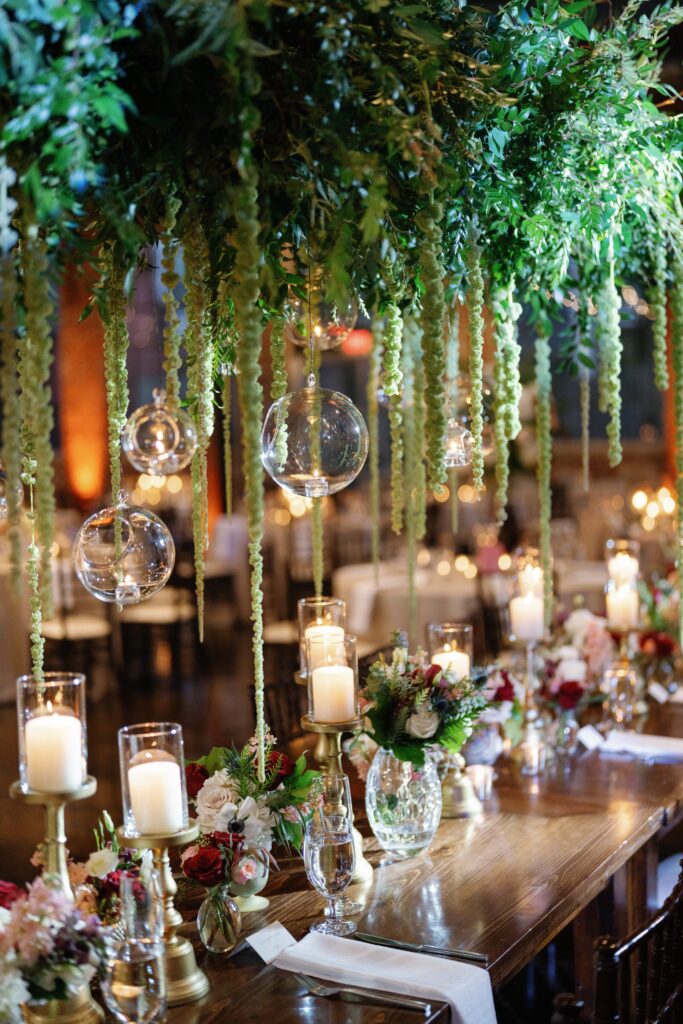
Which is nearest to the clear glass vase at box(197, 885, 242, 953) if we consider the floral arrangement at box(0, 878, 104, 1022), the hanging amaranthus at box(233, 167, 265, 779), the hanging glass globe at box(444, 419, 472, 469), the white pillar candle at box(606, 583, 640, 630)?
the floral arrangement at box(0, 878, 104, 1022)

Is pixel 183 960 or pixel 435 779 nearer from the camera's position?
pixel 183 960

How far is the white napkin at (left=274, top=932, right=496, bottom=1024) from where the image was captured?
6.24 ft

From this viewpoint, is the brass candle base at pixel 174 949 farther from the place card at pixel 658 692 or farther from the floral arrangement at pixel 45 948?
the place card at pixel 658 692

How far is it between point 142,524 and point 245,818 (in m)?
0.58

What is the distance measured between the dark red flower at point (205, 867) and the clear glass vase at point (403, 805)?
58 cm

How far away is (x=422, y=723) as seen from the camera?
2.54 metres

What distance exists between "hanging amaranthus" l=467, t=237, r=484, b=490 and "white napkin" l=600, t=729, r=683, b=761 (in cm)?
146

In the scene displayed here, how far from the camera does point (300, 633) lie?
2.84 metres

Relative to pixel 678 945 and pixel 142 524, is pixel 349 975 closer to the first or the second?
pixel 678 945

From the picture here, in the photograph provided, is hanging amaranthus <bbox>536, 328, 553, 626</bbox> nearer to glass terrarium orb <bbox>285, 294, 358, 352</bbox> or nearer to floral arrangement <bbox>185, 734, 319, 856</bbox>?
glass terrarium orb <bbox>285, 294, 358, 352</bbox>

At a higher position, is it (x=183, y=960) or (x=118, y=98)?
(x=118, y=98)

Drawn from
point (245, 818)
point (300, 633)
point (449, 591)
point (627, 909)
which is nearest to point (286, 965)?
point (245, 818)

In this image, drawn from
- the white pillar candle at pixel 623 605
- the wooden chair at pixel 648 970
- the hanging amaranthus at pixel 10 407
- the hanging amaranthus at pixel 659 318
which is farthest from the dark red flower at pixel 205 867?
the white pillar candle at pixel 623 605

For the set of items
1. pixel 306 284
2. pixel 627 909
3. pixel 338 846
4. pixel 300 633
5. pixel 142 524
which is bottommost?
pixel 627 909
